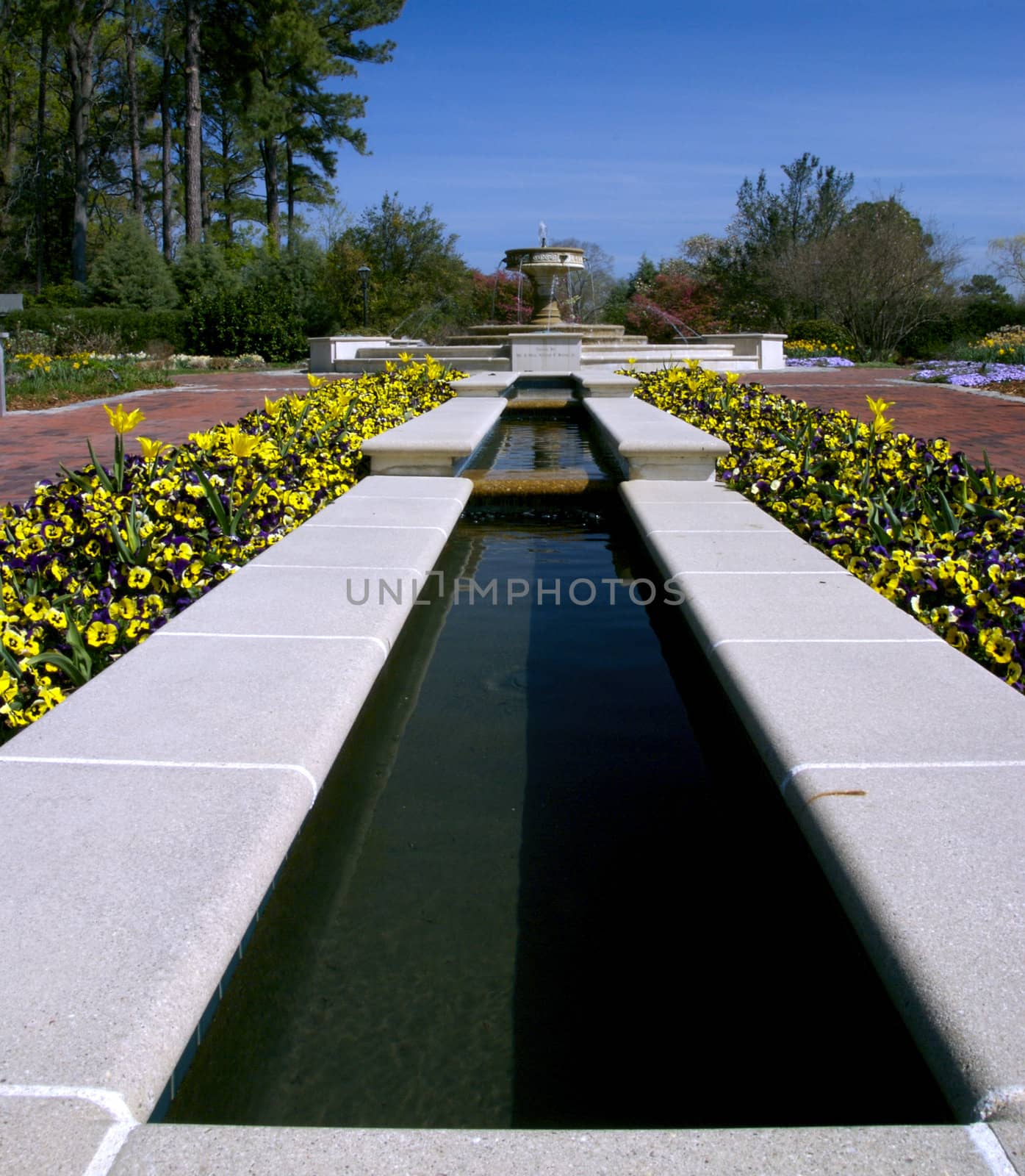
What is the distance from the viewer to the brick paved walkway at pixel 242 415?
7809 mm

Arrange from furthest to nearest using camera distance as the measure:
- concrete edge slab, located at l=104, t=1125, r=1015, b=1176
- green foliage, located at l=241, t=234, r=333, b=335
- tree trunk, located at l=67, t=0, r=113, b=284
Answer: tree trunk, located at l=67, t=0, r=113, b=284
green foliage, located at l=241, t=234, r=333, b=335
concrete edge slab, located at l=104, t=1125, r=1015, b=1176

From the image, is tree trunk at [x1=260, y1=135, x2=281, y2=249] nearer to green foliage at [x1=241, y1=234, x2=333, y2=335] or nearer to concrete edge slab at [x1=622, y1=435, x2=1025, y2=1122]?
green foliage at [x1=241, y1=234, x2=333, y2=335]

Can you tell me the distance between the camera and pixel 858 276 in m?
27.0

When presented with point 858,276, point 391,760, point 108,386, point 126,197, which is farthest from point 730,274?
point 391,760

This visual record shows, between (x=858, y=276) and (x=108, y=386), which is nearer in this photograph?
(x=108, y=386)

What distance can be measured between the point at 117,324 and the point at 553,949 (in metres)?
26.3

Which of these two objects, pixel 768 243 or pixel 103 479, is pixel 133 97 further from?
pixel 103 479

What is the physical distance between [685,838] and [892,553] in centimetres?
174

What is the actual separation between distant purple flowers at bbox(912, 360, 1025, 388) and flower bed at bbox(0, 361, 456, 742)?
12.9 metres

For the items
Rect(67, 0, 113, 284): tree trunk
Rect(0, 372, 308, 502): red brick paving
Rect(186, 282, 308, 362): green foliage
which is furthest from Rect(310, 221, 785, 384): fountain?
Rect(67, 0, 113, 284): tree trunk

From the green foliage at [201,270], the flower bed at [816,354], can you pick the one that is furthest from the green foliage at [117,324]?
the flower bed at [816,354]

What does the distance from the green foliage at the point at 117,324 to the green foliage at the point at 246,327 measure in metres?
0.74

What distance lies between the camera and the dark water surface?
168 cm

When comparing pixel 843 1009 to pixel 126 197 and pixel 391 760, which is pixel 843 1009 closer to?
pixel 391 760
